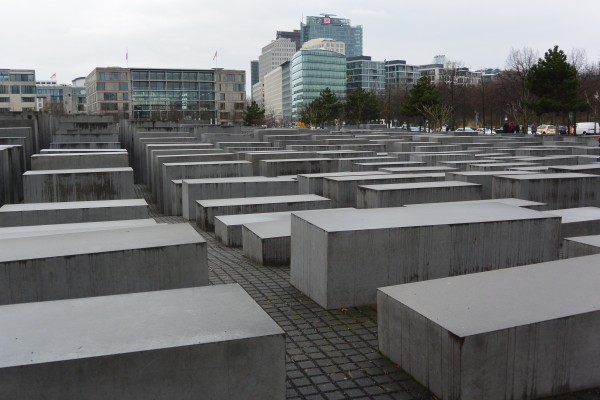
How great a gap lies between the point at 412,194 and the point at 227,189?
433 cm

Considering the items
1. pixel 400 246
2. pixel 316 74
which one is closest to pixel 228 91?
pixel 316 74

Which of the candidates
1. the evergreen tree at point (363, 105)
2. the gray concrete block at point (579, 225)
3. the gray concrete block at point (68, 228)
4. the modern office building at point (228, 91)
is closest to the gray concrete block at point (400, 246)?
the gray concrete block at point (579, 225)

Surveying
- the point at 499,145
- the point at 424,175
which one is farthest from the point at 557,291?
the point at 499,145

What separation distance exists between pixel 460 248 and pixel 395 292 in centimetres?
235

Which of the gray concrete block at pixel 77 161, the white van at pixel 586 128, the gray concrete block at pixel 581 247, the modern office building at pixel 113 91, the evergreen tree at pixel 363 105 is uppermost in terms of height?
the modern office building at pixel 113 91

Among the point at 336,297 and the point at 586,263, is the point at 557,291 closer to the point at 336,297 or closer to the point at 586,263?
the point at 586,263

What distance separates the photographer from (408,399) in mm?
4609

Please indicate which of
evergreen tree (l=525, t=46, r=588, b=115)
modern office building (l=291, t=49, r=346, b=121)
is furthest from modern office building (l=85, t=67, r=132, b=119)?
evergreen tree (l=525, t=46, r=588, b=115)

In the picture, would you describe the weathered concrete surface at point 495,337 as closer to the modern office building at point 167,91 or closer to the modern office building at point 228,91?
the modern office building at point 167,91

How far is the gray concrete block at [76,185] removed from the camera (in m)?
12.3

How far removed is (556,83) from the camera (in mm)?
35750

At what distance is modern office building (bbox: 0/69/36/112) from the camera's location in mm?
117312

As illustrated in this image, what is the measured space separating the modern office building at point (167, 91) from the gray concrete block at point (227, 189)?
318 feet

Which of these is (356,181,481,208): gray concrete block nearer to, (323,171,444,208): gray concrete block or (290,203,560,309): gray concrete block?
(323,171,444,208): gray concrete block
